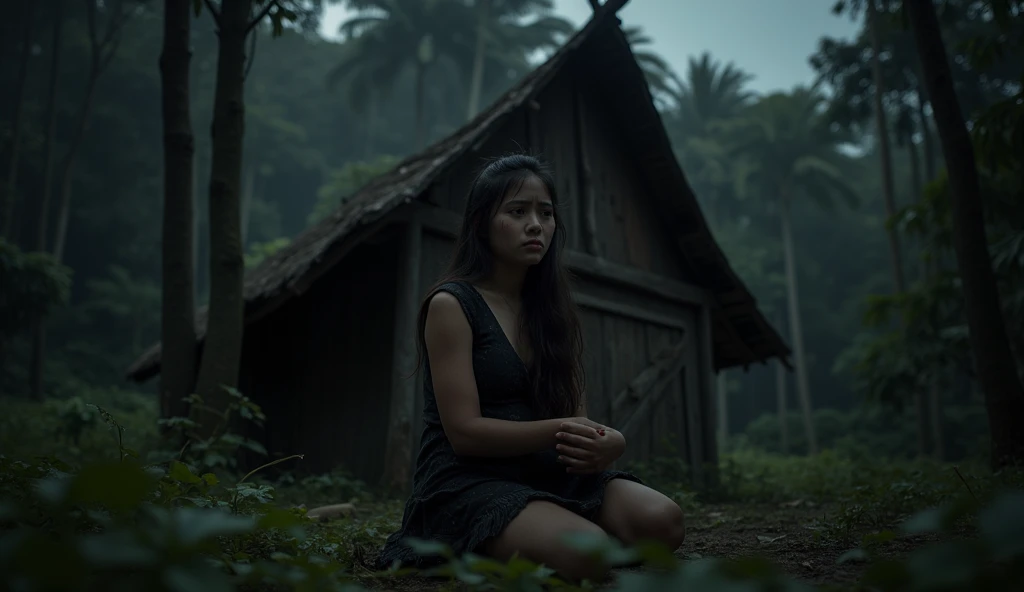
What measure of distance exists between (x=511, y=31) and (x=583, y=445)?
122 ft

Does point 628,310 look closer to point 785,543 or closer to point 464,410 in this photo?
point 785,543

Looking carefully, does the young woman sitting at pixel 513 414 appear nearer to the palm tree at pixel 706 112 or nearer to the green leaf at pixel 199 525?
the green leaf at pixel 199 525

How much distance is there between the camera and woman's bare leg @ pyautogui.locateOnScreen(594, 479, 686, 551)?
2.49 m

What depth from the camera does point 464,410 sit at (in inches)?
96.7

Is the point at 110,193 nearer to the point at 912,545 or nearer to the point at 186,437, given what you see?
the point at 186,437

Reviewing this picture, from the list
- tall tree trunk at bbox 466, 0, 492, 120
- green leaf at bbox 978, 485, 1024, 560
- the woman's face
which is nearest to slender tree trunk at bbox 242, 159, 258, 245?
tall tree trunk at bbox 466, 0, 492, 120

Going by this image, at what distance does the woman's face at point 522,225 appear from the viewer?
110 inches

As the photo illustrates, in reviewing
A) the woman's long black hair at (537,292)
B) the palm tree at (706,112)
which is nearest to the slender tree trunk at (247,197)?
the palm tree at (706,112)

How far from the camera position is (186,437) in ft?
17.1

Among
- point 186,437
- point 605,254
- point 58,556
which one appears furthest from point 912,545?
point 605,254

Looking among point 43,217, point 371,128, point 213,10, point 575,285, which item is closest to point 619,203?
point 575,285

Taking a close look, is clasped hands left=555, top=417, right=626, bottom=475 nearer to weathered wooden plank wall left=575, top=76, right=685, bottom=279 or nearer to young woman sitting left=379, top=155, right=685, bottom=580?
young woman sitting left=379, top=155, right=685, bottom=580

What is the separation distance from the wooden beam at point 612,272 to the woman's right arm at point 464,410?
3.31 meters

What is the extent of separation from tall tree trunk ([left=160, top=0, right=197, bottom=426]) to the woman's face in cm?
389
